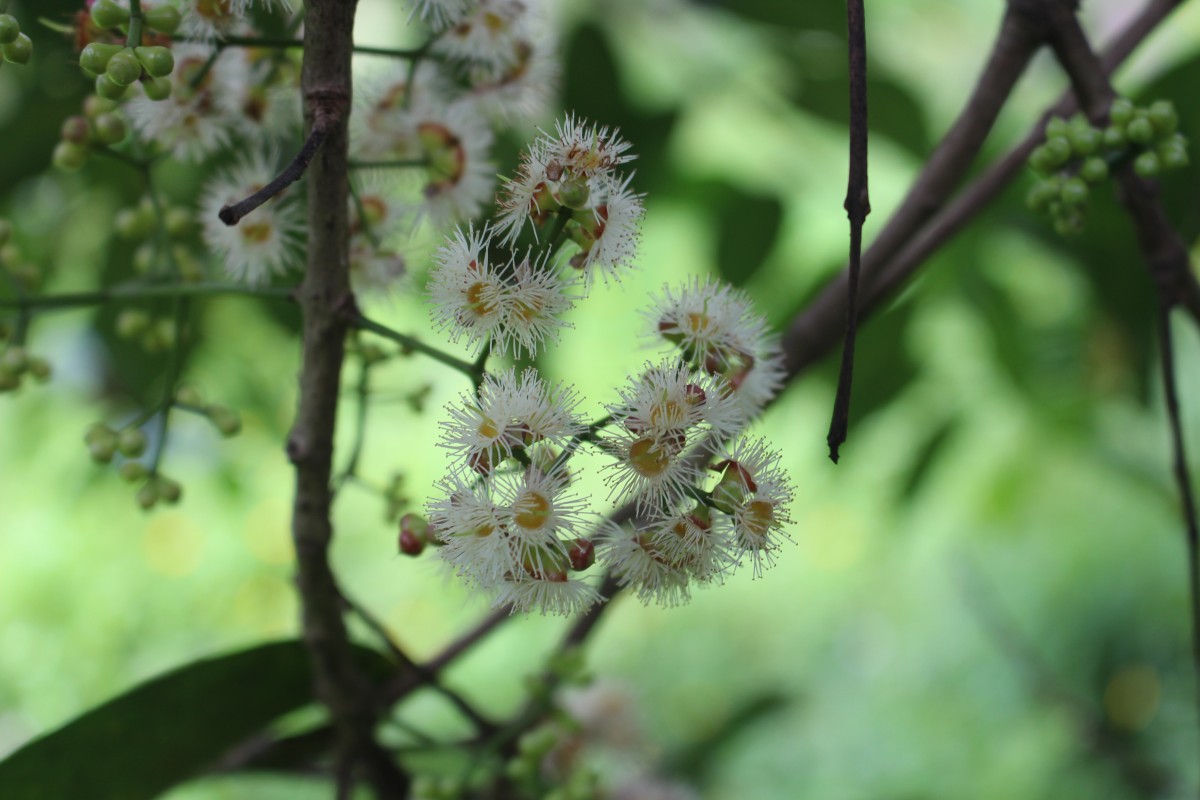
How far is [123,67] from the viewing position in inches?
16.0

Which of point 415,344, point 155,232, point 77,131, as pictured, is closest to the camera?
point 415,344

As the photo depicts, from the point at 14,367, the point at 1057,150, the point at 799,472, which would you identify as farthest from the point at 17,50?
the point at 799,472

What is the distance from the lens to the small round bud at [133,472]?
59 centimetres

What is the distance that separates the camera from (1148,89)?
0.85m

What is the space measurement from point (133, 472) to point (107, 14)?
0.26m

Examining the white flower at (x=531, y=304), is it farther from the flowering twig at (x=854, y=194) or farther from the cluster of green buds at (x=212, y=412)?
the cluster of green buds at (x=212, y=412)

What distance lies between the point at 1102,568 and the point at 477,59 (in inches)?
56.2

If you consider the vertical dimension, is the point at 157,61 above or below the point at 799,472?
above

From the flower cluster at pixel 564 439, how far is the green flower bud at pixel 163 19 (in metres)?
0.15

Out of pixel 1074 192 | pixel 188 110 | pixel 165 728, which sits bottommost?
pixel 165 728

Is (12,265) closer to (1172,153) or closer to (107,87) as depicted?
(107,87)

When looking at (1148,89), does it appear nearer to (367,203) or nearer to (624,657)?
(367,203)

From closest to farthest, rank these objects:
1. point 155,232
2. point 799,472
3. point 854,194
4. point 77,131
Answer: point 854,194
point 77,131
point 155,232
point 799,472

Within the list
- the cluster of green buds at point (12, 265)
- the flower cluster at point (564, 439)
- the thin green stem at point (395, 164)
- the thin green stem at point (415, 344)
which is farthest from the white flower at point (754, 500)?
the cluster of green buds at point (12, 265)
